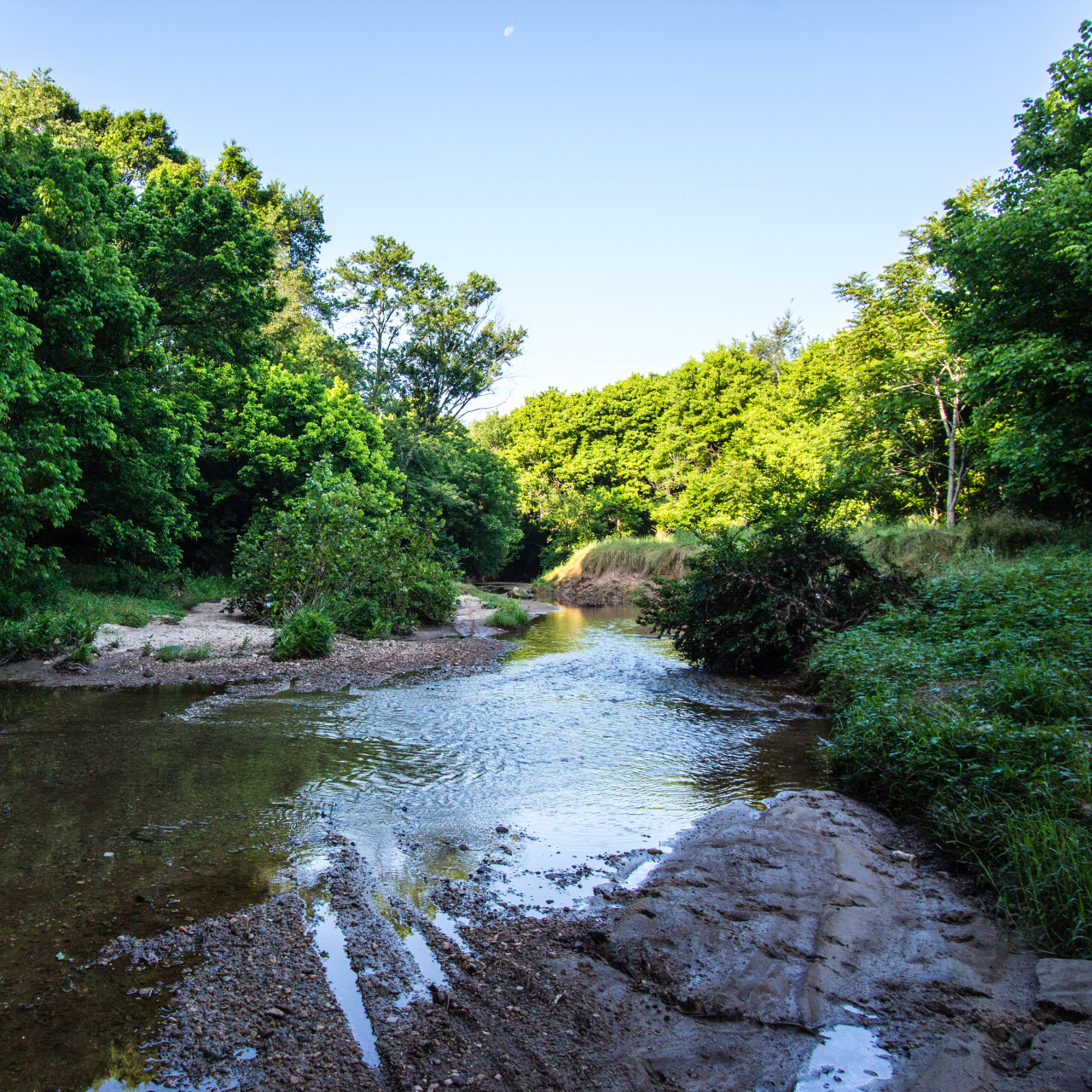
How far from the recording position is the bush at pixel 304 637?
11312 millimetres

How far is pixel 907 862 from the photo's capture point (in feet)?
13.4

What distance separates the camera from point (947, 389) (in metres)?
19.5

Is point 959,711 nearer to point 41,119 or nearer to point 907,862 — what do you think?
point 907,862

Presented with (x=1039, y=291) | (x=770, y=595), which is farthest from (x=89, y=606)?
(x=1039, y=291)

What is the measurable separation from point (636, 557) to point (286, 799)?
86.4 feet

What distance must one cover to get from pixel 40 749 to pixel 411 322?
2874 cm

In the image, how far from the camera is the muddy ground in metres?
2.40

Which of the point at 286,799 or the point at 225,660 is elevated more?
the point at 286,799

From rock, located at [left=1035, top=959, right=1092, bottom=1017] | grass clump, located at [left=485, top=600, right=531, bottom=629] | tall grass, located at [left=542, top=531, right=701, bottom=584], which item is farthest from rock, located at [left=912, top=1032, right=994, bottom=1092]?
tall grass, located at [left=542, top=531, right=701, bottom=584]

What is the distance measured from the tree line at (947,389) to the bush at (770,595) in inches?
49.3

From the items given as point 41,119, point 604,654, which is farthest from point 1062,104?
point 41,119

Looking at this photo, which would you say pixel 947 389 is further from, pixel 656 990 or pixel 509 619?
pixel 656 990

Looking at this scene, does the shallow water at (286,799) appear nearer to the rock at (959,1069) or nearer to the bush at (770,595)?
the bush at (770,595)

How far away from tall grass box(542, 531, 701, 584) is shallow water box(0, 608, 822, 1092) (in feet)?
62.3
